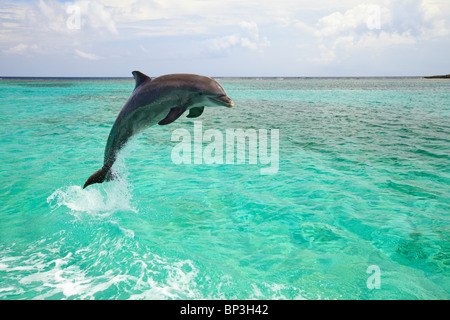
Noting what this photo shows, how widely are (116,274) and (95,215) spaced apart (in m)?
2.67

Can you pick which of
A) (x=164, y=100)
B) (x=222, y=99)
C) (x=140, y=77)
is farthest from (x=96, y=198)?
(x=222, y=99)

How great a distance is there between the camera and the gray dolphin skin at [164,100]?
17.5ft

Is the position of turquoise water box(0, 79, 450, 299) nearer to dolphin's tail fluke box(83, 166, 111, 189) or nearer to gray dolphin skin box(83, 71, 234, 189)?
gray dolphin skin box(83, 71, 234, 189)

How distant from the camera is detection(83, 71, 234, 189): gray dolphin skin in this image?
534 centimetres

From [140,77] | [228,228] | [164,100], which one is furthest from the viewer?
[228,228]

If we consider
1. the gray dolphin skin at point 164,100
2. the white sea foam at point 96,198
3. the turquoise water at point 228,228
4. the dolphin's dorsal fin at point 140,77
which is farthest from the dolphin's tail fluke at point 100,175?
the dolphin's dorsal fin at point 140,77

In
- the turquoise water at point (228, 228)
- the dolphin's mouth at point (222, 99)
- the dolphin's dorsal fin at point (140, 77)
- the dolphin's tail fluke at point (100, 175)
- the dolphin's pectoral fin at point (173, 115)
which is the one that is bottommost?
the turquoise water at point (228, 228)

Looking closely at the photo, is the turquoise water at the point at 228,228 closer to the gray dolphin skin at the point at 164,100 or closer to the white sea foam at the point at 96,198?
the white sea foam at the point at 96,198

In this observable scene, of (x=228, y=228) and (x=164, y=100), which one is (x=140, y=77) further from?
(x=228, y=228)

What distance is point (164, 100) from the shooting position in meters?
5.49

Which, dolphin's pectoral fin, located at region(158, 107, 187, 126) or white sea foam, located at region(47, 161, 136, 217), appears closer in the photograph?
dolphin's pectoral fin, located at region(158, 107, 187, 126)

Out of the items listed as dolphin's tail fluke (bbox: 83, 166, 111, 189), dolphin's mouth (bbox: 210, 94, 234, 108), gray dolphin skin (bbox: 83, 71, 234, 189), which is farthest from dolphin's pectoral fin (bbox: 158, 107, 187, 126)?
dolphin's tail fluke (bbox: 83, 166, 111, 189)

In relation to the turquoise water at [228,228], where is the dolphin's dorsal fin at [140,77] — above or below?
above
